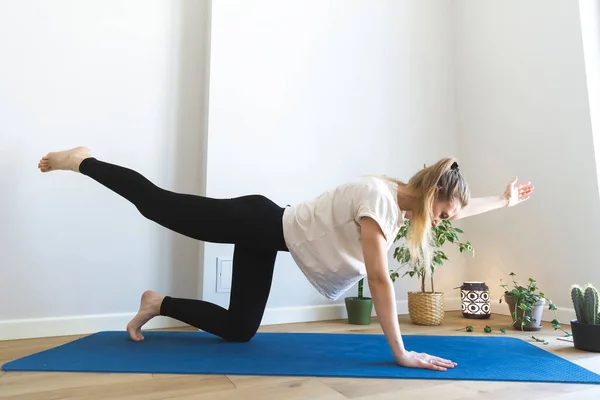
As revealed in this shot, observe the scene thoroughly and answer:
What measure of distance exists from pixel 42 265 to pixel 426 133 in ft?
7.86

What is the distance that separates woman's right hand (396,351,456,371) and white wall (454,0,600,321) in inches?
52.6

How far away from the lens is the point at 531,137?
8.49 feet

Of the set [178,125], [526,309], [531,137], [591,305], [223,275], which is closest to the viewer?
[591,305]

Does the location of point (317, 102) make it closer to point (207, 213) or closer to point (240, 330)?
point (207, 213)

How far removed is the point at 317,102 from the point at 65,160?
56.8 inches

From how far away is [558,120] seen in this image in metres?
2.44

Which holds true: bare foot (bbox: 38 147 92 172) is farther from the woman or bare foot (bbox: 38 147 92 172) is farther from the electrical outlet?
the electrical outlet

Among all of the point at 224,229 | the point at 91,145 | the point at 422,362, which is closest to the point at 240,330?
the point at 224,229

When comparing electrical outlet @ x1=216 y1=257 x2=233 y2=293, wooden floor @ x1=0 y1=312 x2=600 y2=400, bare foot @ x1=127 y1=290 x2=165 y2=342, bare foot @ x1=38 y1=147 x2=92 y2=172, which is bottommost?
wooden floor @ x1=0 y1=312 x2=600 y2=400

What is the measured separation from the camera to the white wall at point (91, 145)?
1.93 metres

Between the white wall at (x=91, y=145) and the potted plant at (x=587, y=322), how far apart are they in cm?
175

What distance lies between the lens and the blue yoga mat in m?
1.28

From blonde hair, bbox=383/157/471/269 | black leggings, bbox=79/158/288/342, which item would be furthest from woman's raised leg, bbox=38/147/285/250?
blonde hair, bbox=383/157/471/269

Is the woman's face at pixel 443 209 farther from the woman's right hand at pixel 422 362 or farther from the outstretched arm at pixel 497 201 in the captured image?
→ the woman's right hand at pixel 422 362
